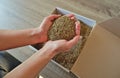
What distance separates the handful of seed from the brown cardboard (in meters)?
0.09

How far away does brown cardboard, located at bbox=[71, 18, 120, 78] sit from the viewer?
2.63ft

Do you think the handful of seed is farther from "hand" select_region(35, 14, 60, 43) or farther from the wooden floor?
the wooden floor

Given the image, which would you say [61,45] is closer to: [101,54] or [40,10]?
[101,54]

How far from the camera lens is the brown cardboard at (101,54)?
2.63 ft

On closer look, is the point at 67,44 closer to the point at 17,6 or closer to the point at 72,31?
the point at 72,31

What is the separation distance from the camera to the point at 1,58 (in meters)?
1.00

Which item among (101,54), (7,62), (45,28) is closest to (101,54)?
(101,54)

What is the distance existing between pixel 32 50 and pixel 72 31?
8.7 inches

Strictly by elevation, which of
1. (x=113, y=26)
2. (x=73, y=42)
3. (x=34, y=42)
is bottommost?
(x=34, y=42)

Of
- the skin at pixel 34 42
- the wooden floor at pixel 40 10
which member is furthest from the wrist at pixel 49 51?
the wooden floor at pixel 40 10

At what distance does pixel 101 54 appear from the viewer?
823 mm

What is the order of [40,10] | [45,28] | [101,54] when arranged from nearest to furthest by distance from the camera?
[101,54], [45,28], [40,10]

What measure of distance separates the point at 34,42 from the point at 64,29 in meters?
0.16

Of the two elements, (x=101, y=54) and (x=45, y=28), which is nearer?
(x=101, y=54)
